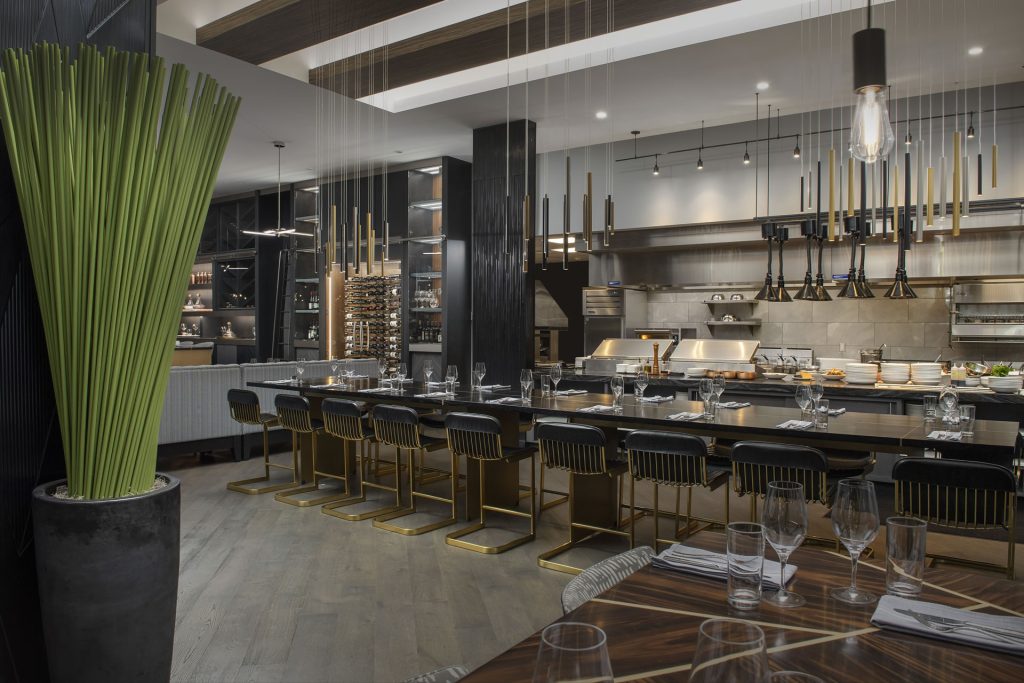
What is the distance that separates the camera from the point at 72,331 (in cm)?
206

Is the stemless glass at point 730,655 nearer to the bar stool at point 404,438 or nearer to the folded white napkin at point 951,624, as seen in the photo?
the folded white napkin at point 951,624

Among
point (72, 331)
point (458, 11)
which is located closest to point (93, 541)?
point (72, 331)

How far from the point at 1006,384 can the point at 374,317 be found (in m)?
8.26

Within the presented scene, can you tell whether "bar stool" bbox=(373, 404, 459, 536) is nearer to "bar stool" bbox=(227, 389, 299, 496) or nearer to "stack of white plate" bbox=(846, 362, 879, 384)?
"bar stool" bbox=(227, 389, 299, 496)

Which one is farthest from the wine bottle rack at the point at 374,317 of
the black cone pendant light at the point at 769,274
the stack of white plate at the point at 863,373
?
the stack of white plate at the point at 863,373

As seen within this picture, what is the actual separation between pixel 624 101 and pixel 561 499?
4.23 meters

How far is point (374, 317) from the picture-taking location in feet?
37.2

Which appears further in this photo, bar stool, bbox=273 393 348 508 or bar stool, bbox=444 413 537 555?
bar stool, bbox=273 393 348 508

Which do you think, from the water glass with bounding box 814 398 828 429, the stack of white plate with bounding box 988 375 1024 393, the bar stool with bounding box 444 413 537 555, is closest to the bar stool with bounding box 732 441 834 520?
the water glass with bounding box 814 398 828 429

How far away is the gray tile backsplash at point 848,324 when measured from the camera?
8578 mm

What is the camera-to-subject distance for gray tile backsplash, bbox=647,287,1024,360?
28.1 feet

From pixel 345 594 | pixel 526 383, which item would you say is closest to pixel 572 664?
pixel 345 594

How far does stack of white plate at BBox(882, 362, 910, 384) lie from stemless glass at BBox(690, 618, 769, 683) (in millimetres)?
6471

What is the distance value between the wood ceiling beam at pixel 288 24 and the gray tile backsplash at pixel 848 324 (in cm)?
587
